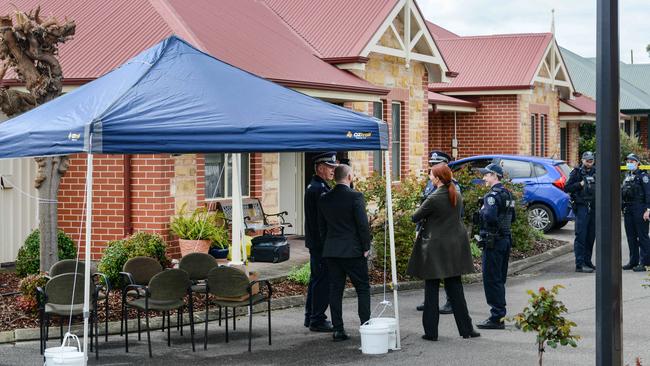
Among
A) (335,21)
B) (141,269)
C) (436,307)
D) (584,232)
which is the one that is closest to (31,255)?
(141,269)

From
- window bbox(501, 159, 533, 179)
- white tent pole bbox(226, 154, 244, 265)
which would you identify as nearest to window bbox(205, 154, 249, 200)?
white tent pole bbox(226, 154, 244, 265)

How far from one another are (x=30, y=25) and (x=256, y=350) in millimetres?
4940

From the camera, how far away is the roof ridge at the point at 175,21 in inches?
638

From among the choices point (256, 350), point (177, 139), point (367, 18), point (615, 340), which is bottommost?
point (256, 350)

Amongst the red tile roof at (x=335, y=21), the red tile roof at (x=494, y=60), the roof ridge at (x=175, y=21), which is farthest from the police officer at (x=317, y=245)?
the red tile roof at (x=494, y=60)

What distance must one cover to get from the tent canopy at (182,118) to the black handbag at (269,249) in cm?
410

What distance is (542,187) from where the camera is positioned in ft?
70.2

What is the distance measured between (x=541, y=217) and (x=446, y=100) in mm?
5938

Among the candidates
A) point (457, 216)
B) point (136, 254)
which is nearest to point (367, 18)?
point (136, 254)

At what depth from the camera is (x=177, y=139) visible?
9.27 m

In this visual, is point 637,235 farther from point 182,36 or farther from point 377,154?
point 182,36

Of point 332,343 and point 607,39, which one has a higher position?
point 607,39

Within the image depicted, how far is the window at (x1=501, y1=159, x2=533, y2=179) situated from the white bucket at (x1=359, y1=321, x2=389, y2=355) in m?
12.2

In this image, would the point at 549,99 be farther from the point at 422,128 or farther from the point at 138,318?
the point at 138,318
